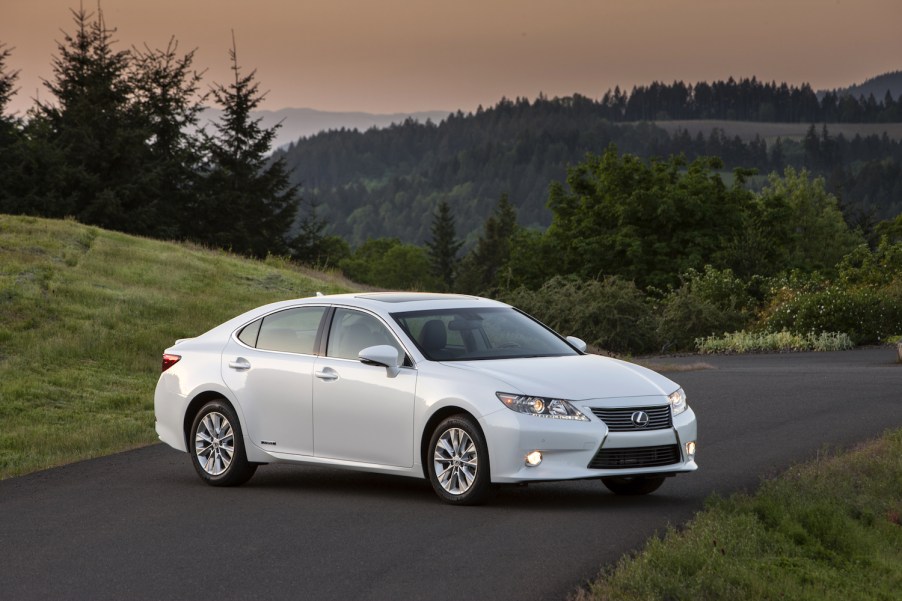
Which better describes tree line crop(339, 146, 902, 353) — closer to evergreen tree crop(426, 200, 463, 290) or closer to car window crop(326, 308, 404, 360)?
evergreen tree crop(426, 200, 463, 290)

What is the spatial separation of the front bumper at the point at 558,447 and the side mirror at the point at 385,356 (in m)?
1.09

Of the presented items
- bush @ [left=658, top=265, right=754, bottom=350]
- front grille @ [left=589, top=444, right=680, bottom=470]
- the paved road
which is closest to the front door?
the paved road

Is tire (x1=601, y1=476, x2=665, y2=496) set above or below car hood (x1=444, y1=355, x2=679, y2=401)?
below

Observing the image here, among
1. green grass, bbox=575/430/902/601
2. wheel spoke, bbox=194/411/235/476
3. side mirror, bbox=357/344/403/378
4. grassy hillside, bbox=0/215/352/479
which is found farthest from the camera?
grassy hillside, bbox=0/215/352/479

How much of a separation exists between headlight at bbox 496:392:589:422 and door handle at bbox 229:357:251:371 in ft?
9.77

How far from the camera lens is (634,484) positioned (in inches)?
436

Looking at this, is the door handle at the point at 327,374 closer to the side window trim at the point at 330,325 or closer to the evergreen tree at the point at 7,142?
the side window trim at the point at 330,325

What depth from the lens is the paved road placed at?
786 centimetres

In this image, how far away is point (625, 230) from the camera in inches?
2906

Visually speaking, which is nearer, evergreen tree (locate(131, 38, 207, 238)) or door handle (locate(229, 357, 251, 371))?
door handle (locate(229, 357, 251, 371))

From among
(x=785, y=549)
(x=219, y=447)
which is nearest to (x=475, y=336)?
(x=219, y=447)

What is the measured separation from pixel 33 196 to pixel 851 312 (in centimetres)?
4067

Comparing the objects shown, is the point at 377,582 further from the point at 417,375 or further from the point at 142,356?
the point at 142,356

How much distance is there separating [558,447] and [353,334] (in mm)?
2364
